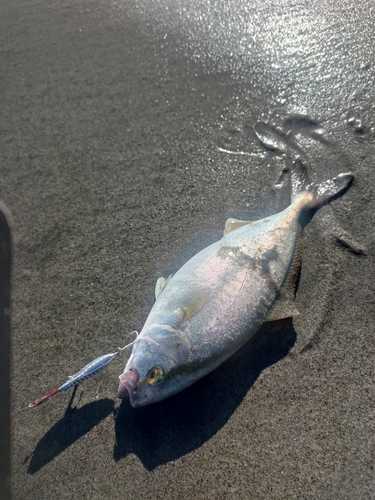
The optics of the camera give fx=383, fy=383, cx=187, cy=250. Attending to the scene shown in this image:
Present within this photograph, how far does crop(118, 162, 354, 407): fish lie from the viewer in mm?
2533

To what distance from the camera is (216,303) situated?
8.95ft

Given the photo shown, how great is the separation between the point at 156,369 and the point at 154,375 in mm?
44

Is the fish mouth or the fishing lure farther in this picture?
the fishing lure

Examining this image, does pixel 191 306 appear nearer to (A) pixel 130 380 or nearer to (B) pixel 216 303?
(B) pixel 216 303

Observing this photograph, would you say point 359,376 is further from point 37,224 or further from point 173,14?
point 173,14

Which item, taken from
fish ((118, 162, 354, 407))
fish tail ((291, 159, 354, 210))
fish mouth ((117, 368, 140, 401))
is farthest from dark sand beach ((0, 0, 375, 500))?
fish mouth ((117, 368, 140, 401))

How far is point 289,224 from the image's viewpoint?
310cm

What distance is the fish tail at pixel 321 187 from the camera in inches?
135

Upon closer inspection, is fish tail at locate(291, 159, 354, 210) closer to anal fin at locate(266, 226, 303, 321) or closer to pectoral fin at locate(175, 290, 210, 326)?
anal fin at locate(266, 226, 303, 321)

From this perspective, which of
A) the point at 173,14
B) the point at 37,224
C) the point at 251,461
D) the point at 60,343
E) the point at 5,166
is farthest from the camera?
the point at 173,14

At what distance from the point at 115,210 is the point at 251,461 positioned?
2.33 meters

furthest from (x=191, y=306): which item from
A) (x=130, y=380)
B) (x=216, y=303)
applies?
(x=130, y=380)

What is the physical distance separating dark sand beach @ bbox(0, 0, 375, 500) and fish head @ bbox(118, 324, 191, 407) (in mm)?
282

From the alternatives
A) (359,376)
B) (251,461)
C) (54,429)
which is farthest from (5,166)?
(359,376)
